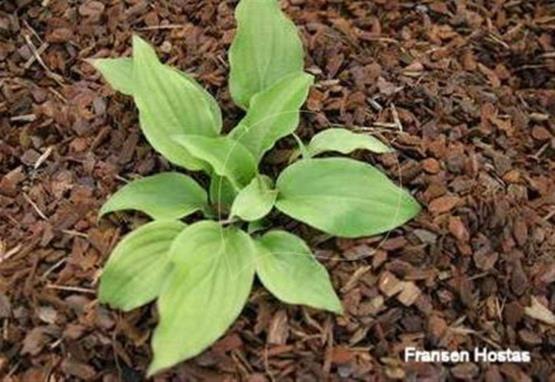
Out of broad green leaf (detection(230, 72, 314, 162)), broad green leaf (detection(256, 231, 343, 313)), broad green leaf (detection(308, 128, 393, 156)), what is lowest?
broad green leaf (detection(256, 231, 343, 313))

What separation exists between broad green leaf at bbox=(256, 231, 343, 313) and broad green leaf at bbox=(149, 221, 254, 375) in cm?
3

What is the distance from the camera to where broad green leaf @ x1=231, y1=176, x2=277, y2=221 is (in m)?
1.60

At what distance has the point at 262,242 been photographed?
5.31 feet

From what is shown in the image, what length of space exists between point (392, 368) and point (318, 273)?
0.21 m

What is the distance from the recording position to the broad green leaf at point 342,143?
1.66 meters

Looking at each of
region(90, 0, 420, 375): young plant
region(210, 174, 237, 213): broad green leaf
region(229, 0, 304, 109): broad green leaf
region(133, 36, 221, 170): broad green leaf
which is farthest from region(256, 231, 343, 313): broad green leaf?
region(229, 0, 304, 109): broad green leaf

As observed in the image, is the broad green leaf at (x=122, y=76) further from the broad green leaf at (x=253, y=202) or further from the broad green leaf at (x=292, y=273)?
the broad green leaf at (x=292, y=273)

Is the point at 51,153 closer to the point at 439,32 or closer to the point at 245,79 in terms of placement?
the point at 245,79

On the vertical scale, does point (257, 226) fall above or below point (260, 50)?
below

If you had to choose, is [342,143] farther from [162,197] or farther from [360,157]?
[162,197]

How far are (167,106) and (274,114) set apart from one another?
0.21m

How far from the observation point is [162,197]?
5.44 ft

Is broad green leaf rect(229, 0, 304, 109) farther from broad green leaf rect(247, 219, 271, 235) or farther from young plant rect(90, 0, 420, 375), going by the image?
broad green leaf rect(247, 219, 271, 235)

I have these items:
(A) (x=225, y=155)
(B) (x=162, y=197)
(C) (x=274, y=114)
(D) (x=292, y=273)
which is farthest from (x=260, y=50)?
(D) (x=292, y=273)
